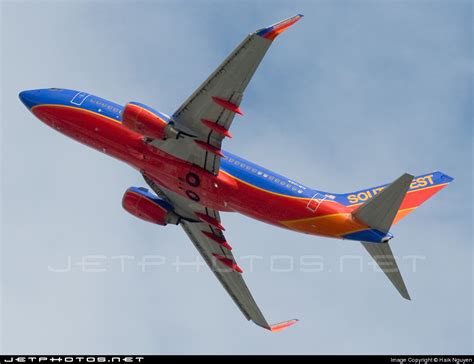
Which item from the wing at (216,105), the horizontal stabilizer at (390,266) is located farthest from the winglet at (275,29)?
the horizontal stabilizer at (390,266)

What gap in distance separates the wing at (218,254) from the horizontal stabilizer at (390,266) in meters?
11.4

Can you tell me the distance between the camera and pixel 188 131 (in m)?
49.4

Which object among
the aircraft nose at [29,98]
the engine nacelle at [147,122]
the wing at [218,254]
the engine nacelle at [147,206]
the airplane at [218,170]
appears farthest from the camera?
the engine nacelle at [147,206]

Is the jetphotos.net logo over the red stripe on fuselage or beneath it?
beneath

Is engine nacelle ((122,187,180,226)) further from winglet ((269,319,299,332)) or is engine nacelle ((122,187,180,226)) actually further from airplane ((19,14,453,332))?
winglet ((269,319,299,332))

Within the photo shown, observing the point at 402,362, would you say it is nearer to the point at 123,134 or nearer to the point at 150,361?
the point at 150,361

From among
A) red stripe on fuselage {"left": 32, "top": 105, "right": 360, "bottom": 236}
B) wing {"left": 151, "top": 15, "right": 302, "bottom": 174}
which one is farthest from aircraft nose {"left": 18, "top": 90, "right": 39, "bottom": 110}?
wing {"left": 151, "top": 15, "right": 302, "bottom": 174}

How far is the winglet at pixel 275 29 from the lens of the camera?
40812mm

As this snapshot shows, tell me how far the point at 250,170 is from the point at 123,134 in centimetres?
831

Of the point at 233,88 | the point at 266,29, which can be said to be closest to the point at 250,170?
the point at 233,88

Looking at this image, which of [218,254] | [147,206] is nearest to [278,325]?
[218,254]

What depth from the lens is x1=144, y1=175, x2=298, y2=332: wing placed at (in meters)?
58.4

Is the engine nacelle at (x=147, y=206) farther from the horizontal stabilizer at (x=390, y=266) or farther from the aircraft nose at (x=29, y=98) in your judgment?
the horizontal stabilizer at (x=390, y=266)

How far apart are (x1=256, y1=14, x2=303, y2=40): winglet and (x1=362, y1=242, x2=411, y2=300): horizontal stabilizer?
572 inches
